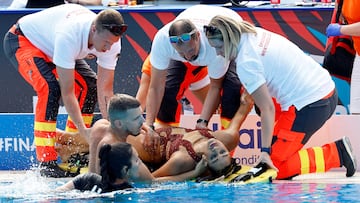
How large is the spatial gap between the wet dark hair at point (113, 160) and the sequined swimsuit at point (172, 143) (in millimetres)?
914

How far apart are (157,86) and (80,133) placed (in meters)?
0.69

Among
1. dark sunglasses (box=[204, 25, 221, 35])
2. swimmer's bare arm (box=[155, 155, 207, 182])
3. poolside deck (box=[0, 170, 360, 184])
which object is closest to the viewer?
dark sunglasses (box=[204, 25, 221, 35])

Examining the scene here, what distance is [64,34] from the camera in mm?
8617

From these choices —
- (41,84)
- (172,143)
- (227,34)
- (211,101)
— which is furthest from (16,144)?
(227,34)

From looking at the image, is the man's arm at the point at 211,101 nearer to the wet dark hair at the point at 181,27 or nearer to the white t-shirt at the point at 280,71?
the white t-shirt at the point at 280,71

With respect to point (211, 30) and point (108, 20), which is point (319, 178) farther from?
point (108, 20)

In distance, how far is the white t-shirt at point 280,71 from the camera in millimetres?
8180

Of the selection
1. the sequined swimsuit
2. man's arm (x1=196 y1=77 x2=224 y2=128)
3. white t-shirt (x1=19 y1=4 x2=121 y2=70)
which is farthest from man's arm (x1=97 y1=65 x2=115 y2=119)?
man's arm (x1=196 y1=77 x2=224 y2=128)

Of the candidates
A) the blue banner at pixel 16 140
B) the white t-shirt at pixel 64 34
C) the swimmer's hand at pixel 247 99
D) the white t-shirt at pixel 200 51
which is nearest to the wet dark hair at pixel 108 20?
the white t-shirt at pixel 64 34

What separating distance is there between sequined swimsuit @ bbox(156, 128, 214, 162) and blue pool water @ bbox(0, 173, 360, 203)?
251 mm

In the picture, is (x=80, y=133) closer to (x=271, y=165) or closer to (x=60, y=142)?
(x=60, y=142)

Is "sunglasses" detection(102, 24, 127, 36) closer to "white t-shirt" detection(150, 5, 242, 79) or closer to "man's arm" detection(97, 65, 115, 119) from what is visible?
"white t-shirt" detection(150, 5, 242, 79)

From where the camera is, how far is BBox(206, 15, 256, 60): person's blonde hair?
814cm

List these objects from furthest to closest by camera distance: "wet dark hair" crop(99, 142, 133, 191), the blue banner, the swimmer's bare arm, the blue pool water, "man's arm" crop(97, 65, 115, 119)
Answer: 1. the blue banner
2. "man's arm" crop(97, 65, 115, 119)
3. the swimmer's bare arm
4. the blue pool water
5. "wet dark hair" crop(99, 142, 133, 191)
